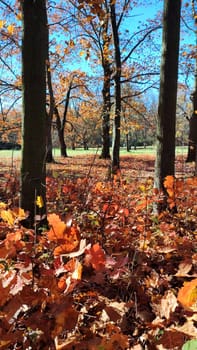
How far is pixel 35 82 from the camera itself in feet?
10.6

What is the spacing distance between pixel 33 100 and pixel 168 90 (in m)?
2.21

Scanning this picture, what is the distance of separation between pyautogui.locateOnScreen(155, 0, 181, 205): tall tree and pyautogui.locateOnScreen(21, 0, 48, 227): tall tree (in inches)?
77.7

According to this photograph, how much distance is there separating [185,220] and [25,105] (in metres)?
2.52

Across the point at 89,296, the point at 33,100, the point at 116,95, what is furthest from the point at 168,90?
the point at 116,95

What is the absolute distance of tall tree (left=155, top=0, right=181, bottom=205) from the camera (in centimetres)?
430

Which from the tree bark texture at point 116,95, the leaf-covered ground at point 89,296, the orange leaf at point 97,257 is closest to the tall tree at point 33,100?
the leaf-covered ground at point 89,296

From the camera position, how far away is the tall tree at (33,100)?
3156 millimetres

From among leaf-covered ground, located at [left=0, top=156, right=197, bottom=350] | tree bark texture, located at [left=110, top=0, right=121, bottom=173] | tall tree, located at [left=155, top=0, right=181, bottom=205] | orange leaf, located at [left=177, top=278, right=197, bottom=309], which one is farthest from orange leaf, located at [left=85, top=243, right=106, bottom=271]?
tree bark texture, located at [left=110, top=0, right=121, bottom=173]

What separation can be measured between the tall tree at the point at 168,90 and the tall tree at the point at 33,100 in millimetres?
1974

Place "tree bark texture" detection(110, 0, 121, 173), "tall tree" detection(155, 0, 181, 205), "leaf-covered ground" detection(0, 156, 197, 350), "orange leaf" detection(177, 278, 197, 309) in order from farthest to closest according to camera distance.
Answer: "tree bark texture" detection(110, 0, 121, 173)
"tall tree" detection(155, 0, 181, 205)
"leaf-covered ground" detection(0, 156, 197, 350)
"orange leaf" detection(177, 278, 197, 309)

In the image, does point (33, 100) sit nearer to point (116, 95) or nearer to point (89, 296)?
point (89, 296)

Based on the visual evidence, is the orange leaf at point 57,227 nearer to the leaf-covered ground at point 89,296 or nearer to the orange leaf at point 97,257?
the leaf-covered ground at point 89,296

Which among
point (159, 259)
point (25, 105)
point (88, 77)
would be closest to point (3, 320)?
point (159, 259)

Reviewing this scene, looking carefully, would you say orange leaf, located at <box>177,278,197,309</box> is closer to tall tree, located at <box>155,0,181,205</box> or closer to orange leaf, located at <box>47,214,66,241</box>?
orange leaf, located at <box>47,214,66,241</box>
